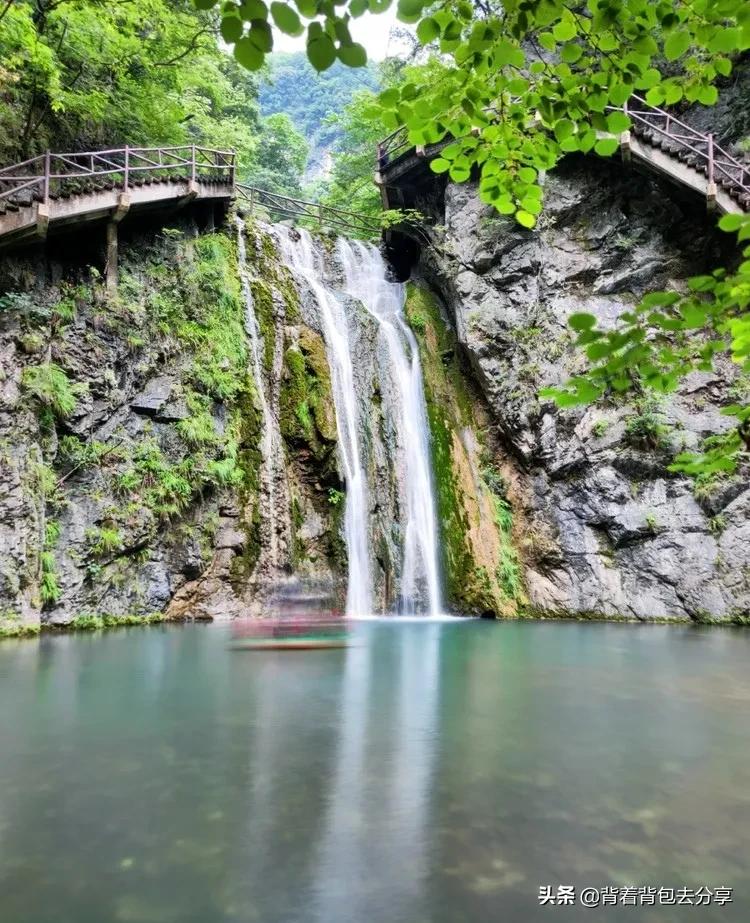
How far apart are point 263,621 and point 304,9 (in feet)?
31.3

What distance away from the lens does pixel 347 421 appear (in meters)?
13.3

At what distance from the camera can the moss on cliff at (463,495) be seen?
12609 mm

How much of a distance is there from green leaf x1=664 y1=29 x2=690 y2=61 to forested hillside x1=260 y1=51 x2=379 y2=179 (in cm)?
6048

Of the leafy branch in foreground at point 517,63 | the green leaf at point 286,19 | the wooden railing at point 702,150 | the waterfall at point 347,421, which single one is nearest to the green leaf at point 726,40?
the leafy branch in foreground at point 517,63

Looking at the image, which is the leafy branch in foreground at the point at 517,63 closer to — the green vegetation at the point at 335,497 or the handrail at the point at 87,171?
the handrail at the point at 87,171

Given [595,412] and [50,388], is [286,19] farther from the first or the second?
[595,412]

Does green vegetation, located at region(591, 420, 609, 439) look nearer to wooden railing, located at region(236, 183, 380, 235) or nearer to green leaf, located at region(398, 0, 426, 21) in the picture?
wooden railing, located at region(236, 183, 380, 235)

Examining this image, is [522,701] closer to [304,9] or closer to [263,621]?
[304,9]

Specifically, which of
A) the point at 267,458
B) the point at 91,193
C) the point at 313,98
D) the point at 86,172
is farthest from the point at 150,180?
the point at 313,98

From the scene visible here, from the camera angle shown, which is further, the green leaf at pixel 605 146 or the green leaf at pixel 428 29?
the green leaf at pixel 605 146

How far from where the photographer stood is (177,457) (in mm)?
11211

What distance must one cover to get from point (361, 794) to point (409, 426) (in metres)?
11.5

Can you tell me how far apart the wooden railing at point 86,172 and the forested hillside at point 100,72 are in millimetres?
344

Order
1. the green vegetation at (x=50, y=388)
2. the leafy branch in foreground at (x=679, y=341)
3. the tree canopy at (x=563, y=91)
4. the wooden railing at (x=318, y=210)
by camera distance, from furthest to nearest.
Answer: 1. the wooden railing at (x=318, y=210)
2. the green vegetation at (x=50, y=388)
3. the leafy branch in foreground at (x=679, y=341)
4. the tree canopy at (x=563, y=91)
